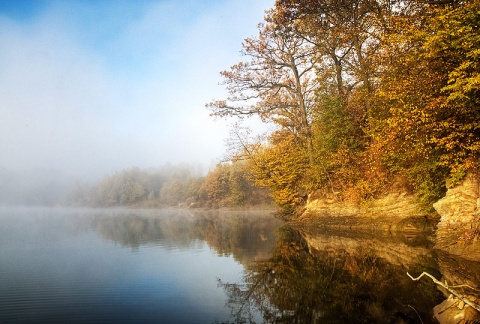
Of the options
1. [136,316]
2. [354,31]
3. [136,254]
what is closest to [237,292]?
[136,316]

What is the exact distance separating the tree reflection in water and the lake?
0.08ft

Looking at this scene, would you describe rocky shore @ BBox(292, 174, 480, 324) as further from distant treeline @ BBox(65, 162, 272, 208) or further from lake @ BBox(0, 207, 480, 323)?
distant treeline @ BBox(65, 162, 272, 208)

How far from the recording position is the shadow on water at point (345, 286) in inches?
228

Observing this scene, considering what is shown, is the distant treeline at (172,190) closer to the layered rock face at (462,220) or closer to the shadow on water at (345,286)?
the shadow on water at (345,286)

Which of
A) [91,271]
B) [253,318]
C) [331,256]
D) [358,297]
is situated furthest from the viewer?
[331,256]

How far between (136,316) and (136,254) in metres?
7.76

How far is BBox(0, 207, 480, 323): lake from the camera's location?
19.5ft

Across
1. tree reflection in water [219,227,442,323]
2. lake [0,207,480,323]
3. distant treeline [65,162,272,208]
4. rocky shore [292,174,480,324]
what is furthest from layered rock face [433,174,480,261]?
distant treeline [65,162,272,208]

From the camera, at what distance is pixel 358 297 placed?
6633 mm

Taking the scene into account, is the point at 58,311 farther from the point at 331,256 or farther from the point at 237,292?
the point at 331,256

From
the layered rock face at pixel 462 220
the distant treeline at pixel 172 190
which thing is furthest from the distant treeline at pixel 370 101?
the distant treeline at pixel 172 190

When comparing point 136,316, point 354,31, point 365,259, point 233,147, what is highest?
point 354,31

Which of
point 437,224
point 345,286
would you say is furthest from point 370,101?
point 345,286

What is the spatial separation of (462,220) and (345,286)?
22.3 feet
